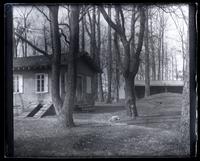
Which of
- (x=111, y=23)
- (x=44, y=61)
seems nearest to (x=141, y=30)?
(x=111, y=23)

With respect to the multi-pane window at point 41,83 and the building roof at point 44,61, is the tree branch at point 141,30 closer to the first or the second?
the building roof at point 44,61

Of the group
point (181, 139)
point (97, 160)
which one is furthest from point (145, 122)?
point (97, 160)

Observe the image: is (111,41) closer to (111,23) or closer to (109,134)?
(111,23)

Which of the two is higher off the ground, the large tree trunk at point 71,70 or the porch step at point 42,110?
the large tree trunk at point 71,70

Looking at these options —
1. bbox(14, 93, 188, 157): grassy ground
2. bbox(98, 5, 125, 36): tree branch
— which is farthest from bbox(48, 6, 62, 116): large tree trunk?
bbox(98, 5, 125, 36): tree branch

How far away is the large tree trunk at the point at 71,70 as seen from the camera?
137 inches

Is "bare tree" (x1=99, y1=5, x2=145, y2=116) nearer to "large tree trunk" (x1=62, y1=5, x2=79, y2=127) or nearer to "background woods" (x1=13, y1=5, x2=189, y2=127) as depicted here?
"background woods" (x1=13, y1=5, x2=189, y2=127)

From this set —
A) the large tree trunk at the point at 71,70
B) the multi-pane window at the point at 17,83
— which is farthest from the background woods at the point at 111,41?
the multi-pane window at the point at 17,83

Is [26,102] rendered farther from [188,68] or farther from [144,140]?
[188,68]

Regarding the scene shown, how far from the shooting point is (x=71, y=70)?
3.80 m

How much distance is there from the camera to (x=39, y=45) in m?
3.66

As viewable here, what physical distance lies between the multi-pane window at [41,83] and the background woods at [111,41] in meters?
0.47

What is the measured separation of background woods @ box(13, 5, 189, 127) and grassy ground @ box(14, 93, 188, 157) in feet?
0.51

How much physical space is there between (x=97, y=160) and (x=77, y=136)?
492 millimetres
